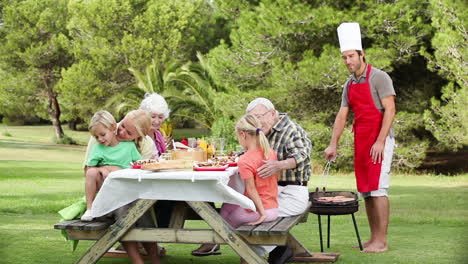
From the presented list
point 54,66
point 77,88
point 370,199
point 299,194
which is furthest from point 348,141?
point 54,66

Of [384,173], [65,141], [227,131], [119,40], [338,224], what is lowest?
[65,141]

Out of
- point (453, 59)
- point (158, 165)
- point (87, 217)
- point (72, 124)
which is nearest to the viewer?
point (158, 165)

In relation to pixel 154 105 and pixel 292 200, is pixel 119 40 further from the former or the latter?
pixel 292 200

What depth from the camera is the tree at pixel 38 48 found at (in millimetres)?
36750

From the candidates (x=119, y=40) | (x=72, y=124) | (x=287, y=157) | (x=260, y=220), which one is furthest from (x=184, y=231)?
(x=72, y=124)

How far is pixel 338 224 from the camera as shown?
30.5ft

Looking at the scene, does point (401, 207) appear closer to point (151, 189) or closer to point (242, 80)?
point (151, 189)

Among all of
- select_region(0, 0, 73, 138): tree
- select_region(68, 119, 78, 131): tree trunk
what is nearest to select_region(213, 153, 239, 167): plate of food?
select_region(0, 0, 73, 138): tree

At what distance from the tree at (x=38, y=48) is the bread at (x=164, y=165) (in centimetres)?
Answer: 3224

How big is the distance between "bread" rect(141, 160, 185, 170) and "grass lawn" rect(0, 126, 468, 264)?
1.43 metres

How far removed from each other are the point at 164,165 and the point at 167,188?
0.19 meters

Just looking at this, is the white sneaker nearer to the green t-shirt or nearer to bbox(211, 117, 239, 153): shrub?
the green t-shirt

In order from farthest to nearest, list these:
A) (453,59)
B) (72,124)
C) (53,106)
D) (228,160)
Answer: (72,124) < (53,106) < (453,59) < (228,160)

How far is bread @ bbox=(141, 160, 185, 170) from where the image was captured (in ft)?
16.4
